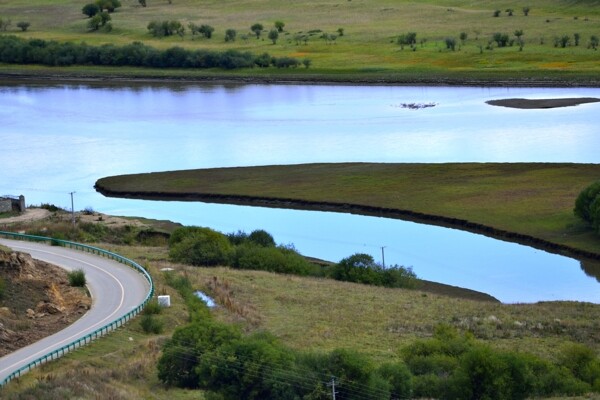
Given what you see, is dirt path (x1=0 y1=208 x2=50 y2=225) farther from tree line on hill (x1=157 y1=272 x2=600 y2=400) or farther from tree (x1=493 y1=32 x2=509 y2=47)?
tree (x1=493 y1=32 x2=509 y2=47)

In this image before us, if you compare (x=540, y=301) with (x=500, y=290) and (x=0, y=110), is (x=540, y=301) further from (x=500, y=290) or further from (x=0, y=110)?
(x=0, y=110)

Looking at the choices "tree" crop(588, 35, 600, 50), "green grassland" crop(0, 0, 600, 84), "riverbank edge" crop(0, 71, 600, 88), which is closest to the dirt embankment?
"riverbank edge" crop(0, 71, 600, 88)

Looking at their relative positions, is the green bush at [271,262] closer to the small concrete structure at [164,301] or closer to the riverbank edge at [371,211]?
the riverbank edge at [371,211]

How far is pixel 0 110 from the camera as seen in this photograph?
91.1 metres

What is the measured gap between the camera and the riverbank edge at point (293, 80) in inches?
3809

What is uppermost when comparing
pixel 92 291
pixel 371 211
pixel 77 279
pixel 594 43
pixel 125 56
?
pixel 594 43

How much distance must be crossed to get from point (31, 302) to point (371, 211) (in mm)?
24840

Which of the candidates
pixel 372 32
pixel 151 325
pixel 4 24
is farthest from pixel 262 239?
pixel 4 24

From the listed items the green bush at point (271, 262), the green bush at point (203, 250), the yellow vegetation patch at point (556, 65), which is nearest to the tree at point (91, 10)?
the yellow vegetation patch at point (556, 65)

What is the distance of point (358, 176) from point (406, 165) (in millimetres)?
3545

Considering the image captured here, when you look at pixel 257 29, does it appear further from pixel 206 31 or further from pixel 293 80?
pixel 293 80

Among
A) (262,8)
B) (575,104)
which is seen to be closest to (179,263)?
(575,104)

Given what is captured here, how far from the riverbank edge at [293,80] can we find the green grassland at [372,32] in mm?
285

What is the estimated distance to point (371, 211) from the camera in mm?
51312
